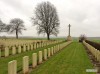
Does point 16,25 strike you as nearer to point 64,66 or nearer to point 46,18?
point 46,18

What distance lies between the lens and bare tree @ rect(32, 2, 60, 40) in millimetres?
71000

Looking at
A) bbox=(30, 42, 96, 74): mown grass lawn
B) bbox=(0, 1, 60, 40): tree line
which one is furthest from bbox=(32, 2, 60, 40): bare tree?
bbox=(30, 42, 96, 74): mown grass lawn

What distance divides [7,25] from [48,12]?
72.8 feet

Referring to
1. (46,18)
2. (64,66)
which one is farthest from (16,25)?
(64,66)

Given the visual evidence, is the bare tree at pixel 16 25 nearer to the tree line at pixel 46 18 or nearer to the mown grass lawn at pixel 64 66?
the tree line at pixel 46 18

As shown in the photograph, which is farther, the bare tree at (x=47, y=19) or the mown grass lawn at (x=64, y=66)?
the bare tree at (x=47, y=19)

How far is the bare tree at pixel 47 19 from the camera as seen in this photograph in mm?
71000

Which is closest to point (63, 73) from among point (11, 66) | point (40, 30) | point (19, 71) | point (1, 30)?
point (19, 71)

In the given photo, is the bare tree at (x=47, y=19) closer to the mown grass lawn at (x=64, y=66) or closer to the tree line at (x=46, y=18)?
the tree line at (x=46, y=18)

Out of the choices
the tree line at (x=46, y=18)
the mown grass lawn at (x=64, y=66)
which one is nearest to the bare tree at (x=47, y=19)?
the tree line at (x=46, y=18)

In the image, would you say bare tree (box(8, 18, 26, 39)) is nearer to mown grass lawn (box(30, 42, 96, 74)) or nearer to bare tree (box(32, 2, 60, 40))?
bare tree (box(32, 2, 60, 40))

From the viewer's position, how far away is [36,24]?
237 feet

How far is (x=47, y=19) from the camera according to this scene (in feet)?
234

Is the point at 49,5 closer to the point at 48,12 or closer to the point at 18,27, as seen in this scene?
the point at 48,12
